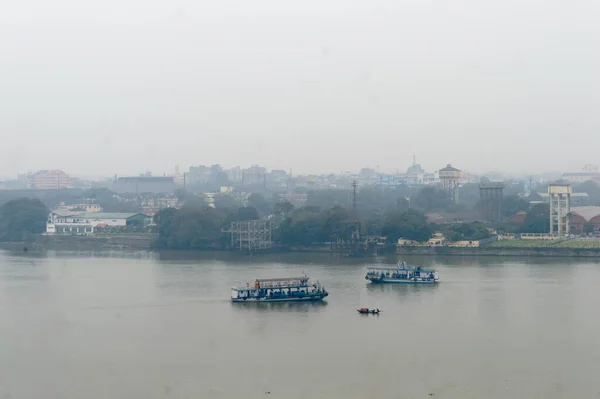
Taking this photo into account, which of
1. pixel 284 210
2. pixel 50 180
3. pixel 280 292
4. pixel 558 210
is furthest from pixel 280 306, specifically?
pixel 50 180

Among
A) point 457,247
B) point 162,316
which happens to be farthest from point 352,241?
point 162,316

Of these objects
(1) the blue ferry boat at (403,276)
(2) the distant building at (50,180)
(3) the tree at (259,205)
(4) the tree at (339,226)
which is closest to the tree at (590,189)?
(3) the tree at (259,205)

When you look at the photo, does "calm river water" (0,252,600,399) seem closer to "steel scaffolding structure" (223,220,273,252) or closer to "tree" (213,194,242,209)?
"steel scaffolding structure" (223,220,273,252)

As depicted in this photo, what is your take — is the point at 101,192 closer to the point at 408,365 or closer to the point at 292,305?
the point at 292,305

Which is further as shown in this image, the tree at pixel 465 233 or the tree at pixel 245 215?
the tree at pixel 245 215

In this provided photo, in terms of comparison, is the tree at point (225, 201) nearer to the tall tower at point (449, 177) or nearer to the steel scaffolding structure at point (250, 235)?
the tall tower at point (449, 177)

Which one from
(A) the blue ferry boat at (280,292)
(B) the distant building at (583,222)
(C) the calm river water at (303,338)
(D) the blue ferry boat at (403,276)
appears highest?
(B) the distant building at (583,222)

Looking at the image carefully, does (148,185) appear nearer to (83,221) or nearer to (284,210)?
(83,221)
